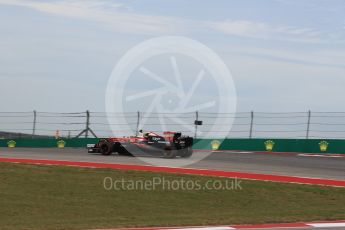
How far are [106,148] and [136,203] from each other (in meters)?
11.2

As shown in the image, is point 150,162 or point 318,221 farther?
point 150,162

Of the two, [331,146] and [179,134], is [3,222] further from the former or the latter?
[331,146]

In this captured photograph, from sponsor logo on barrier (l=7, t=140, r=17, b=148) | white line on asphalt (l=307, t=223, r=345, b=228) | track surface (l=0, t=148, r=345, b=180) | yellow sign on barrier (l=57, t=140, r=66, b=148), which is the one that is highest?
track surface (l=0, t=148, r=345, b=180)

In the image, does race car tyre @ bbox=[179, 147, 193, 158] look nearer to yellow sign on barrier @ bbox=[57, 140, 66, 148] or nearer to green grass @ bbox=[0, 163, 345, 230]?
green grass @ bbox=[0, 163, 345, 230]

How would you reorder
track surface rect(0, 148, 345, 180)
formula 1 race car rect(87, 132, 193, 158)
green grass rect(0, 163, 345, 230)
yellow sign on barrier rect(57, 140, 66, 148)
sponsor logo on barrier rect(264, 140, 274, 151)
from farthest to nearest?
yellow sign on barrier rect(57, 140, 66, 148), sponsor logo on barrier rect(264, 140, 274, 151), formula 1 race car rect(87, 132, 193, 158), track surface rect(0, 148, 345, 180), green grass rect(0, 163, 345, 230)

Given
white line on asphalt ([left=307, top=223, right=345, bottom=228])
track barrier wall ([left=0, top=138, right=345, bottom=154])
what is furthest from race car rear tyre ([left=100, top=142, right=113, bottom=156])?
white line on asphalt ([left=307, top=223, right=345, bottom=228])

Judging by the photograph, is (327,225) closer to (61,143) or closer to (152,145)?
(152,145)

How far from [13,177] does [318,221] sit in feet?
30.2

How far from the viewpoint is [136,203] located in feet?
46.9

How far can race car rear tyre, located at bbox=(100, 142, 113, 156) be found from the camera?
82.7 feet

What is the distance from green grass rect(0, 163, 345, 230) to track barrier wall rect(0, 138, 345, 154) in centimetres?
1375

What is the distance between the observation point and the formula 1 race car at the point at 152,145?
23.5m

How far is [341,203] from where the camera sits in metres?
14.5

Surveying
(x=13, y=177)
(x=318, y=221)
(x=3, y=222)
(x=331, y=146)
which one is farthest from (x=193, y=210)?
(x=331, y=146)
